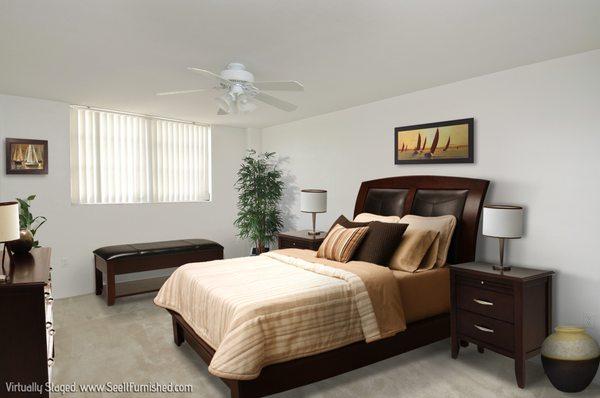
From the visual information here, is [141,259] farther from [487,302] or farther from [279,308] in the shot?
[487,302]

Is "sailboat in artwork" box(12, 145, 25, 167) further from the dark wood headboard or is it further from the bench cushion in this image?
the dark wood headboard

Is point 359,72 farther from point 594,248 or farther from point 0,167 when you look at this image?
point 0,167

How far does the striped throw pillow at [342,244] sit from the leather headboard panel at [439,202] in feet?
2.30

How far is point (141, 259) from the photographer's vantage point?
186 inches

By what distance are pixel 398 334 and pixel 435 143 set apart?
6.40 feet

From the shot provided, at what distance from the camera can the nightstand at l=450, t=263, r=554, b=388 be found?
2766mm

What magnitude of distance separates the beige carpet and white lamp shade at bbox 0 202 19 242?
46.7 inches

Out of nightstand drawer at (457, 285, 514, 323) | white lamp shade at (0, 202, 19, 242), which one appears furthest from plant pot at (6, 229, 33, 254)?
nightstand drawer at (457, 285, 514, 323)

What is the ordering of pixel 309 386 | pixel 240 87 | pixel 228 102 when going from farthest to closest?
pixel 228 102
pixel 240 87
pixel 309 386

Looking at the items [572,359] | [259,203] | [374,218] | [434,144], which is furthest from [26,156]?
[572,359]

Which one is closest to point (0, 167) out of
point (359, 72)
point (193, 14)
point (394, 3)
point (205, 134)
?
point (205, 134)

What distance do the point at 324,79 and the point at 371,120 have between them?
121 centimetres

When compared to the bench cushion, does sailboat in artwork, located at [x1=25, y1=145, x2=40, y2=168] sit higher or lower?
higher

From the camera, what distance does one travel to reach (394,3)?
216 cm
